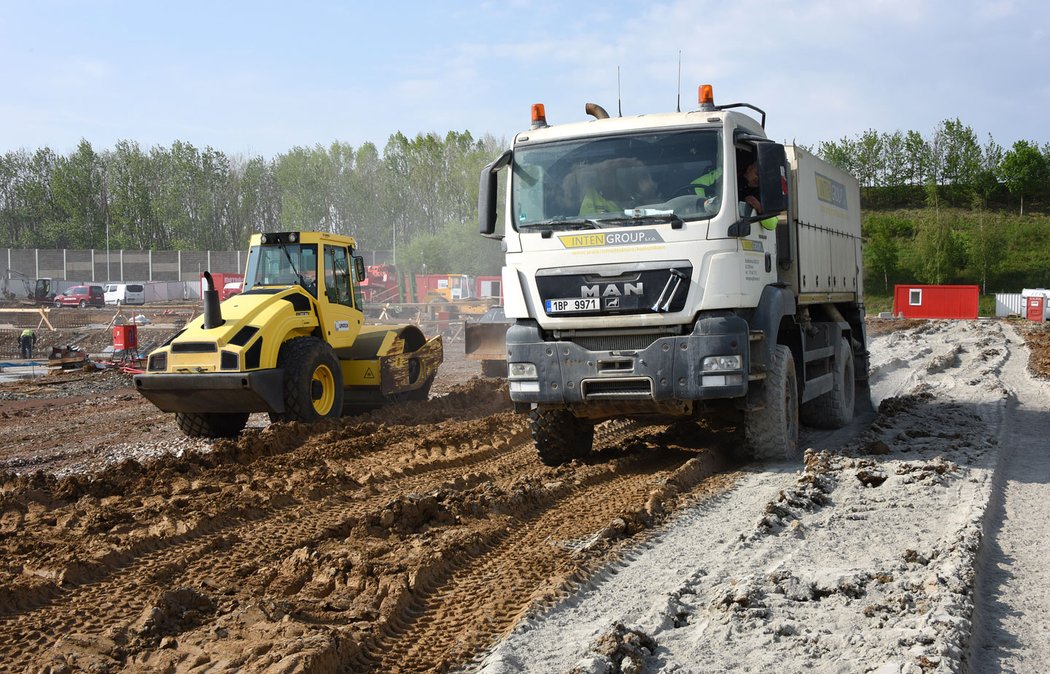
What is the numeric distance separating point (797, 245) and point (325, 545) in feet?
19.3

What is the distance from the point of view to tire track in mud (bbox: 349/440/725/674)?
473 centimetres

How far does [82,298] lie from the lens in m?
50.8

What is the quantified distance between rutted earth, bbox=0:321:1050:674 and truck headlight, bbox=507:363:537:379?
922 millimetres

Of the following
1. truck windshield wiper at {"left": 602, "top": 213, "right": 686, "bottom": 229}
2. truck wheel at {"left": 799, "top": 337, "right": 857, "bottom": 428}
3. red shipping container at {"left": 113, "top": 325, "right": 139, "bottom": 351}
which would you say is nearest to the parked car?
red shipping container at {"left": 113, "top": 325, "right": 139, "bottom": 351}

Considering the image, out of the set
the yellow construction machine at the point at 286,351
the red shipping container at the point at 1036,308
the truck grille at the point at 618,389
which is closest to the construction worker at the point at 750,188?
the truck grille at the point at 618,389

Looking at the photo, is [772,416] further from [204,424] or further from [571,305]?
[204,424]

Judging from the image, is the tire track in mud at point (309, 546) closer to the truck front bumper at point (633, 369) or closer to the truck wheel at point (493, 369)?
the truck front bumper at point (633, 369)

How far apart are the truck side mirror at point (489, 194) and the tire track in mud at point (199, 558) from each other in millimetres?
2326

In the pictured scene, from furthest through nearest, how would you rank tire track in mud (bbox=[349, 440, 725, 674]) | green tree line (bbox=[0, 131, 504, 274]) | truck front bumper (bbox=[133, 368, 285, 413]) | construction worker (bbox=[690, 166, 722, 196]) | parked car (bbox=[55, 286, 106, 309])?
1. green tree line (bbox=[0, 131, 504, 274])
2. parked car (bbox=[55, 286, 106, 309])
3. truck front bumper (bbox=[133, 368, 285, 413])
4. construction worker (bbox=[690, 166, 722, 196])
5. tire track in mud (bbox=[349, 440, 725, 674])

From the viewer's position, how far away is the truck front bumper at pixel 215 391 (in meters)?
11.1

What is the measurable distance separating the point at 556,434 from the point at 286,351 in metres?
4.26

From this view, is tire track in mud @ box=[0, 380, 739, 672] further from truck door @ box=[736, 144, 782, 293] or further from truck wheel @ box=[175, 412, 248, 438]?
truck wheel @ box=[175, 412, 248, 438]

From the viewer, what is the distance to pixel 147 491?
8492 millimetres

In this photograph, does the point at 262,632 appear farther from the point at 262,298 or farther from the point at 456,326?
the point at 456,326
